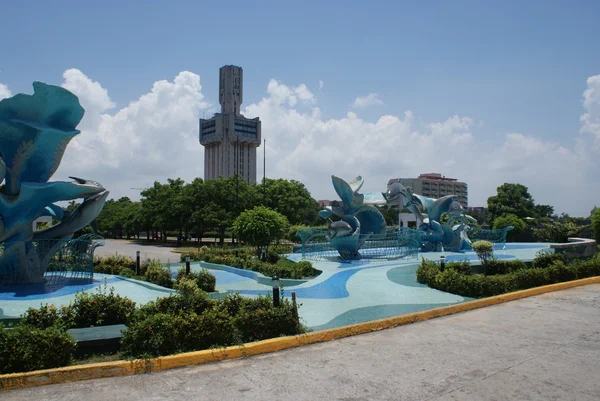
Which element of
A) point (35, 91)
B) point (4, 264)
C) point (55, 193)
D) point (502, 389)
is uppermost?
point (35, 91)

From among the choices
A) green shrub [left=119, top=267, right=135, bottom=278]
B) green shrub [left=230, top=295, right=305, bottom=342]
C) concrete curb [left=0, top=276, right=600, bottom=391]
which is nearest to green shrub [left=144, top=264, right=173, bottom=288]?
green shrub [left=119, top=267, right=135, bottom=278]

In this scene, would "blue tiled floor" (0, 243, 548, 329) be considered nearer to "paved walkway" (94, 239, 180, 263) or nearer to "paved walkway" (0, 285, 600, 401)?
"paved walkway" (0, 285, 600, 401)

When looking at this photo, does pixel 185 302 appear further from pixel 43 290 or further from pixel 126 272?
pixel 126 272

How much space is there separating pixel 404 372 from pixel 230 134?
106 m

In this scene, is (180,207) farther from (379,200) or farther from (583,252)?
(583,252)

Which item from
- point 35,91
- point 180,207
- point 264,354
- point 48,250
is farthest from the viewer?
point 180,207

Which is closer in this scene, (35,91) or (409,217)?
(35,91)

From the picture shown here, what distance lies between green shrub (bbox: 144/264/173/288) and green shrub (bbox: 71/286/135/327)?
733 cm

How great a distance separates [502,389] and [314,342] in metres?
3.30

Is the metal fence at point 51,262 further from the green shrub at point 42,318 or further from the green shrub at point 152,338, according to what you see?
the green shrub at point 152,338

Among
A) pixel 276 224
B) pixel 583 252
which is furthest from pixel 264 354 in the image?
pixel 583 252

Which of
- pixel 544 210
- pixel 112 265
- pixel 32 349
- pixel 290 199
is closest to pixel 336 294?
pixel 32 349

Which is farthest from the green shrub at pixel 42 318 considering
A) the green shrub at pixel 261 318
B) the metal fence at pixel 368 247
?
the metal fence at pixel 368 247

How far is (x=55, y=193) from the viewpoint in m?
13.5
